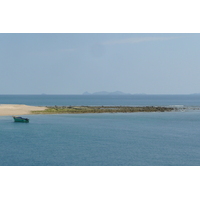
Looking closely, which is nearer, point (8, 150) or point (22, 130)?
point (8, 150)

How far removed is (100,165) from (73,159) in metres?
3.41

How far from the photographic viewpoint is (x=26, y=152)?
31.5 meters

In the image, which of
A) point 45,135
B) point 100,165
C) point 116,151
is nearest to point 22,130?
point 45,135

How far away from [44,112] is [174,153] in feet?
168

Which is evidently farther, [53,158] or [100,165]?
[53,158]

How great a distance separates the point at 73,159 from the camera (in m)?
28.7

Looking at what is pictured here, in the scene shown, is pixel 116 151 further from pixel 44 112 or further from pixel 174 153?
pixel 44 112

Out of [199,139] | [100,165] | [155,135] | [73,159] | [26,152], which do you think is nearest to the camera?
[100,165]

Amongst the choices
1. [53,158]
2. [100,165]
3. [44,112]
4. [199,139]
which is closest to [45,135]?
[53,158]

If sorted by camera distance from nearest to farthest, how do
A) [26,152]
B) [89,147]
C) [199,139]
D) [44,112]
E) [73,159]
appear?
1. [73,159]
2. [26,152]
3. [89,147]
4. [199,139]
5. [44,112]

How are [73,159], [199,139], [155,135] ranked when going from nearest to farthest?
[73,159]
[199,139]
[155,135]

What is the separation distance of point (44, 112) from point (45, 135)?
35.1 meters

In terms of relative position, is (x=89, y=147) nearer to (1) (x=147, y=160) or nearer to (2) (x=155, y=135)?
(1) (x=147, y=160)

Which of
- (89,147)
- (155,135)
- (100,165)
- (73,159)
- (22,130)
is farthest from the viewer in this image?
(22,130)
